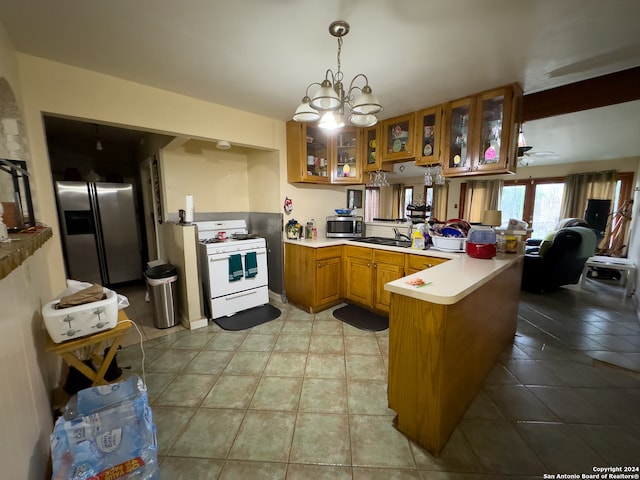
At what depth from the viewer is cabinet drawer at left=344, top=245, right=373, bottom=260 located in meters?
2.83

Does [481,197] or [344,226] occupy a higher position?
[481,197]

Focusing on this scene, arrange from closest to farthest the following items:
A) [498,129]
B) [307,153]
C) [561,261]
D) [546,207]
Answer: [498,129], [307,153], [561,261], [546,207]

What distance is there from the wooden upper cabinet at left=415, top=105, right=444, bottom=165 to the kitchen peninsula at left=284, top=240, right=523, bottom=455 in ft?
4.49

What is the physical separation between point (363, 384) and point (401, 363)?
59 centimetres

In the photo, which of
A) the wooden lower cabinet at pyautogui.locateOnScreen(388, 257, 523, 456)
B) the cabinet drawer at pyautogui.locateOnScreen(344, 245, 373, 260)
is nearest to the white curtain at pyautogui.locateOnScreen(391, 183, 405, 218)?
the cabinet drawer at pyautogui.locateOnScreen(344, 245, 373, 260)

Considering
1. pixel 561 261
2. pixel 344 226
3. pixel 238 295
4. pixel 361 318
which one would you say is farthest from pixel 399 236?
pixel 561 261

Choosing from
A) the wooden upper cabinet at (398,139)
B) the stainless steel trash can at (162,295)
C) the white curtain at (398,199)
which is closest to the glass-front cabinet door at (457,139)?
the wooden upper cabinet at (398,139)

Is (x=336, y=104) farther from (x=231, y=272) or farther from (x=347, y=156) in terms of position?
(x=231, y=272)

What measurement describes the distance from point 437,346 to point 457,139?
7.08 ft

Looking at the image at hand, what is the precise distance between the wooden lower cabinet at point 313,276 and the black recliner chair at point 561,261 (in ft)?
9.36

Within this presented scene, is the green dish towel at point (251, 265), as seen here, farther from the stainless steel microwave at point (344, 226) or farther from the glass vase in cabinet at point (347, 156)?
the glass vase in cabinet at point (347, 156)

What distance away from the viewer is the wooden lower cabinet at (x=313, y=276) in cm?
289

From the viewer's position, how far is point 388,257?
263 centimetres

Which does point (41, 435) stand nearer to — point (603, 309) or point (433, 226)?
point (433, 226)
